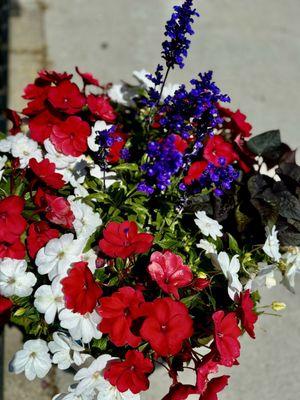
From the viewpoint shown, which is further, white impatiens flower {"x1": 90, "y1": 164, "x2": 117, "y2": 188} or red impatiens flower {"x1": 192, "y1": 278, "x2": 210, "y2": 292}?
white impatiens flower {"x1": 90, "y1": 164, "x2": 117, "y2": 188}

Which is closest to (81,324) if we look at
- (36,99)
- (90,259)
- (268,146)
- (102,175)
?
(90,259)

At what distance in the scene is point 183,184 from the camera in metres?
1.83

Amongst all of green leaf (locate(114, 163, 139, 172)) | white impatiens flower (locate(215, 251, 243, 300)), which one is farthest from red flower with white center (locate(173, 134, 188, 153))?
white impatiens flower (locate(215, 251, 243, 300))

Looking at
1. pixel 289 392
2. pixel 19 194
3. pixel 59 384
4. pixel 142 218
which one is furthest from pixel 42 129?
pixel 289 392

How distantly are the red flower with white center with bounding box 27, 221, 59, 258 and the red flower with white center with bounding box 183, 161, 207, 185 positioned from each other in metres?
0.46

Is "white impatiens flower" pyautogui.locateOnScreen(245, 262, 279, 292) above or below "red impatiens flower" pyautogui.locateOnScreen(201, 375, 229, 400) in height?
above

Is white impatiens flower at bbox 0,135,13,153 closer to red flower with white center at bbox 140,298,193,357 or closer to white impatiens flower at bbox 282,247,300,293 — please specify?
red flower with white center at bbox 140,298,193,357

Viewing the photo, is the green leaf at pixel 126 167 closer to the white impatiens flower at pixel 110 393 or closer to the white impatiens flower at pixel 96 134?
the white impatiens flower at pixel 96 134

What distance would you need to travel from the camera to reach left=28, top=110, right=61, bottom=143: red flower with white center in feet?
6.47

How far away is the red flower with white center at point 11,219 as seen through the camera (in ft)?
5.32

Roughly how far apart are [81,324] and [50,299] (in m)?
0.12

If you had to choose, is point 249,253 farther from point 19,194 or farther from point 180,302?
point 19,194

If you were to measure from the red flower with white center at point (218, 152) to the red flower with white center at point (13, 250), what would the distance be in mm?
681

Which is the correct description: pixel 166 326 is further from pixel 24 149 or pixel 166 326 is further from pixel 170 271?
pixel 24 149
